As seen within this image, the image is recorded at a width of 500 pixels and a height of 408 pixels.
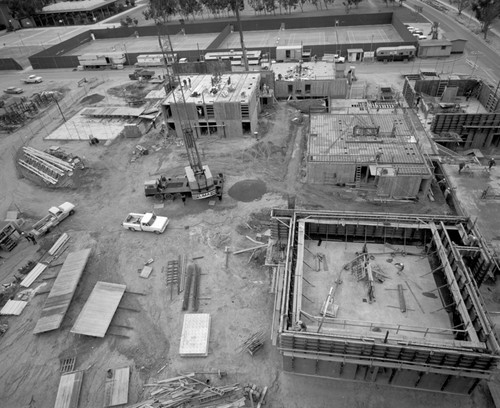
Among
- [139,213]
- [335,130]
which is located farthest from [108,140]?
[335,130]

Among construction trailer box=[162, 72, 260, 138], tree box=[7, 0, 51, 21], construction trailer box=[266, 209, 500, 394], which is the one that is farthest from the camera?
tree box=[7, 0, 51, 21]

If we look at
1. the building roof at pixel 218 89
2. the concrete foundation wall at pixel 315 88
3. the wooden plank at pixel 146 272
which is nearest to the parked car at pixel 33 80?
the building roof at pixel 218 89

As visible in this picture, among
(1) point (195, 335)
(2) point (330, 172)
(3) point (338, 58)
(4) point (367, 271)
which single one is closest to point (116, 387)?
(1) point (195, 335)

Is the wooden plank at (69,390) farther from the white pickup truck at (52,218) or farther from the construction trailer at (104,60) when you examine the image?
the construction trailer at (104,60)

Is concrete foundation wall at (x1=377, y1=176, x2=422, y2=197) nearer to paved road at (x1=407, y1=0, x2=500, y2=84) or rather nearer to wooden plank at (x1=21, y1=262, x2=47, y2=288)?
wooden plank at (x1=21, y1=262, x2=47, y2=288)

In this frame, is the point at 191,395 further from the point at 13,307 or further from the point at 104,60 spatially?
the point at 104,60

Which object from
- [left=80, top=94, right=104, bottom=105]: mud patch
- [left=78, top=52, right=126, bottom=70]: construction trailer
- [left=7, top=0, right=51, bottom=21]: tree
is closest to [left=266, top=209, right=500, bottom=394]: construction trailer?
[left=80, top=94, right=104, bottom=105]: mud patch
